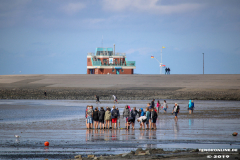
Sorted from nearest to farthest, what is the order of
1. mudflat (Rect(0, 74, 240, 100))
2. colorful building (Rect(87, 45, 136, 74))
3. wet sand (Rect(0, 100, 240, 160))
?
1. wet sand (Rect(0, 100, 240, 160))
2. mudflat (Rect(0, 74, 240, 100))
3. colorful building (Rect(87, 45, 136, 74))

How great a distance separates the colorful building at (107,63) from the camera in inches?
3676

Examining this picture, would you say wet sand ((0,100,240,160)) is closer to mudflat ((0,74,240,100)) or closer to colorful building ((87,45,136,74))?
mudflat ((0,74,240,100))

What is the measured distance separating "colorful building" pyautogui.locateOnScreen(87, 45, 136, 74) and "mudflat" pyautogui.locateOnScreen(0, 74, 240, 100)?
17836 mm

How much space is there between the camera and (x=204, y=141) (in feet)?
56.1

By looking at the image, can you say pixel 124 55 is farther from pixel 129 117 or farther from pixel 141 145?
pixel 141 145

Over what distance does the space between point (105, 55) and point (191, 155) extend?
8251 cm

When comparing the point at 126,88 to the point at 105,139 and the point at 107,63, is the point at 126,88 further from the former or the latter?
the point at 105,139

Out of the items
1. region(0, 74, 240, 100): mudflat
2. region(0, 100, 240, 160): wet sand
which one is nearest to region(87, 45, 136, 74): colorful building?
region(0, 74, 240, 100): mudflat

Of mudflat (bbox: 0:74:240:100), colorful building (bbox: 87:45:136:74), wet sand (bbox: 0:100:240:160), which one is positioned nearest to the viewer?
wet sand (bbox: 0:100:240:160)

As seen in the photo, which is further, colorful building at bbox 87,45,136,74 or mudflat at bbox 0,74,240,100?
colorful building at bbox 87,45,136,74

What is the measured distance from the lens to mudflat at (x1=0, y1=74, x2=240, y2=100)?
53.1m

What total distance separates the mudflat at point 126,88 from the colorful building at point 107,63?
58.5 feet

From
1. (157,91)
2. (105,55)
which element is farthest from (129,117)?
(105,55)

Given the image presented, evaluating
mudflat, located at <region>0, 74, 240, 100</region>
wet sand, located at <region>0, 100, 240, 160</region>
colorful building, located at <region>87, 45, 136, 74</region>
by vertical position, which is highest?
colorful building, located at <region>87, 45, 136, 74</region>
